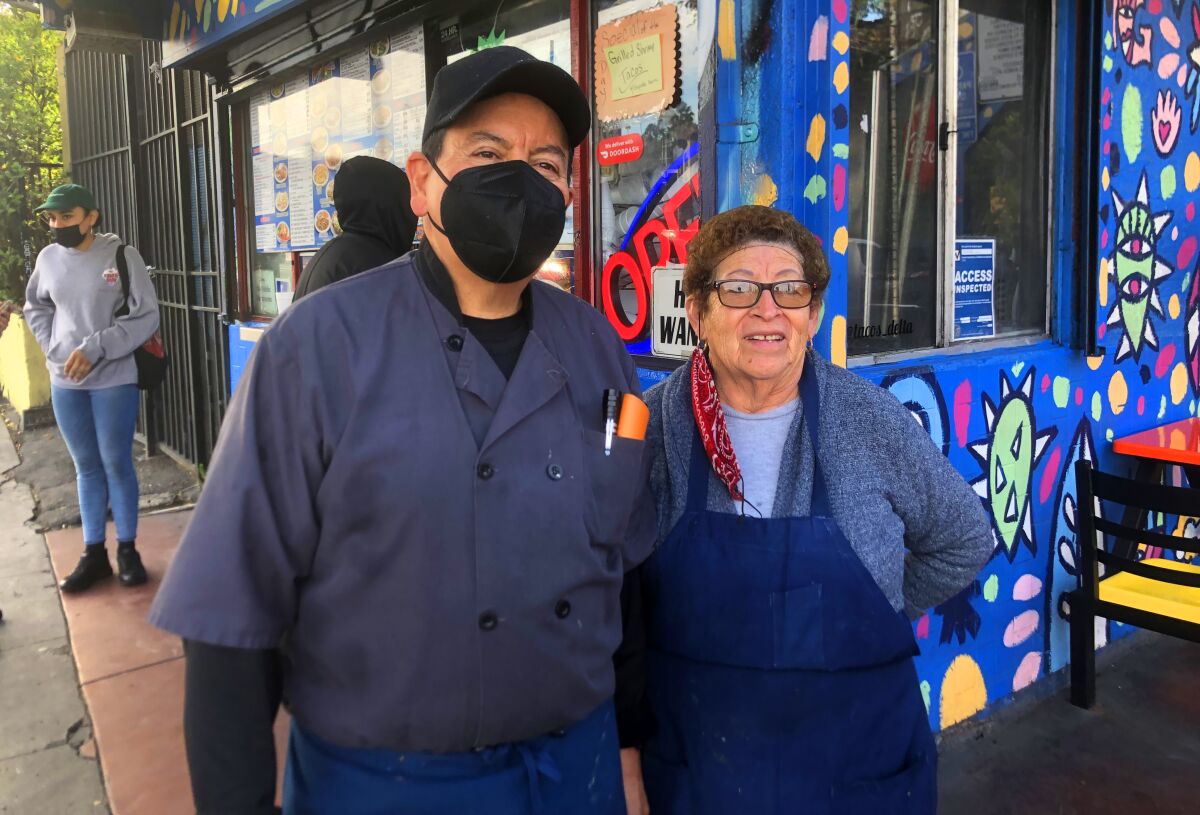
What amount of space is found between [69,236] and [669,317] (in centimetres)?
332

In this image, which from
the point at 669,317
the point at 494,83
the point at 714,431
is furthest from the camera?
the point at 669,317

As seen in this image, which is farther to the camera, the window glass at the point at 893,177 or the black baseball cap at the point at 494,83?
the window glass at the point at 893,177

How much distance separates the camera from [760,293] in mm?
1920

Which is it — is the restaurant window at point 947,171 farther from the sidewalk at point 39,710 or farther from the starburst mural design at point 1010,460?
the sidewalk at point 39,710

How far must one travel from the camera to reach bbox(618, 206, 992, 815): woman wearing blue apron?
1.77 meters

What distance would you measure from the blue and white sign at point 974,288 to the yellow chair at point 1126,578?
679mm

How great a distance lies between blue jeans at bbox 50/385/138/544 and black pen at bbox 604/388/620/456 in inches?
154

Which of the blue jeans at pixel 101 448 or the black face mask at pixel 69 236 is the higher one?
the black face mask at pixel 69 236

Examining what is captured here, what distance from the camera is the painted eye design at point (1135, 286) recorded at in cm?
397

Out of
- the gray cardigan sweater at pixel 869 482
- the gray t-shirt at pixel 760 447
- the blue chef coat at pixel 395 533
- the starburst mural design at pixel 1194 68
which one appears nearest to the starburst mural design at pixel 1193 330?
the starburst mural design at pixel 1194 68

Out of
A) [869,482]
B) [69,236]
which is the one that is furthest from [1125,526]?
[69,236]

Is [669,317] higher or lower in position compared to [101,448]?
higher

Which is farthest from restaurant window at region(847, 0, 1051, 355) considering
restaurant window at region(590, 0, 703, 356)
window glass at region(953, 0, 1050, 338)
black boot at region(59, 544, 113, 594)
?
black boot at region(59, 544, 113, 594)

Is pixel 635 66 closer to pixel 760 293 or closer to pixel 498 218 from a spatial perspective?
pixel 760 293
